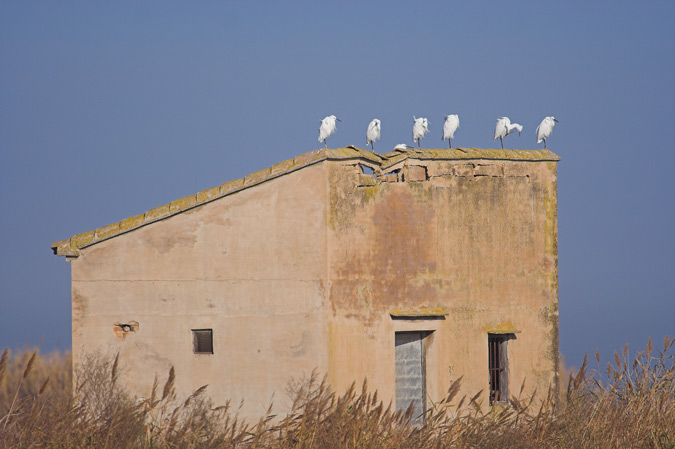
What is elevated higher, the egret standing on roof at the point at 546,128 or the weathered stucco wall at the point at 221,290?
the egret standing on roof at the point at 546,128

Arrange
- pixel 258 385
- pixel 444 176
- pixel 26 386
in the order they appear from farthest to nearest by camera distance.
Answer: pixel 26 386 → pixel 444 176 → pixel 258 385

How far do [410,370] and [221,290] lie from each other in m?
3.48

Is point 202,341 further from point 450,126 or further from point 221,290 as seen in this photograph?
point 450,126

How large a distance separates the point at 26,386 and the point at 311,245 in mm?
10936

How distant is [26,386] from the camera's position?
22.1 m

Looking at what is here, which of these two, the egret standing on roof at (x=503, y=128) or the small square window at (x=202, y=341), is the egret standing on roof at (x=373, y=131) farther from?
the small square window at (x=202, y=341)

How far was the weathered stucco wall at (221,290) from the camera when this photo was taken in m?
14.4

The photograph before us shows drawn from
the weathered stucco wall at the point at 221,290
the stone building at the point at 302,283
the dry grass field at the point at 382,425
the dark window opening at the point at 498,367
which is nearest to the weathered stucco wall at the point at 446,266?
the stone building at the point at 302,283

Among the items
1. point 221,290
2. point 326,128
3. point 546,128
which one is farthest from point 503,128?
point 221,290

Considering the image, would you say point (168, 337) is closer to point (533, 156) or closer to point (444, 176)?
point (444, 176)

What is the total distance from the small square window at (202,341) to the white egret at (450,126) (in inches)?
240

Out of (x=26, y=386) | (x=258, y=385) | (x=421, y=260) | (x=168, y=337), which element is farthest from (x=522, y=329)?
(x=26, y=386)

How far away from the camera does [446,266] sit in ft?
50.7

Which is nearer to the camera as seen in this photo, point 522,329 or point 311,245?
point 311,245
